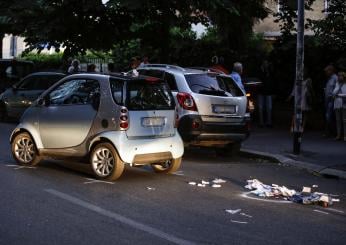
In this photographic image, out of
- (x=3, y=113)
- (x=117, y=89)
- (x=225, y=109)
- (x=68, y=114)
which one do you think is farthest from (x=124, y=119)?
(x=3, y=113)

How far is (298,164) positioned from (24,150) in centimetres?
498

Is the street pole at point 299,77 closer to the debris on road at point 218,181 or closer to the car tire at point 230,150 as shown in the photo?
the car tire at point 230,150

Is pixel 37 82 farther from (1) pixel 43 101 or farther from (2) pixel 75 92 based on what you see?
(2) pixel 75 92

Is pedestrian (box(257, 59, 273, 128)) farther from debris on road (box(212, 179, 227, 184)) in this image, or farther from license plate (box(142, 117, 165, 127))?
license plate (box(142, 117, 165, 127))

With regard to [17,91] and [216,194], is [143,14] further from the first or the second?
[216,194]

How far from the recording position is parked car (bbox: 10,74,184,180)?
30.3ft

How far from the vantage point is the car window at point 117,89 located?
927 centimetres

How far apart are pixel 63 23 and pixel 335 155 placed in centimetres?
859

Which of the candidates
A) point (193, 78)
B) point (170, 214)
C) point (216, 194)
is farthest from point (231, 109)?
point (170, 214)

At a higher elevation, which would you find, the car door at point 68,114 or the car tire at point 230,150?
the car door at point 68,114

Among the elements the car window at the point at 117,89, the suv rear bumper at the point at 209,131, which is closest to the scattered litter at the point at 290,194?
the suv rear bumper at the point at 209,131

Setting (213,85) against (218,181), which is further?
(213,85)

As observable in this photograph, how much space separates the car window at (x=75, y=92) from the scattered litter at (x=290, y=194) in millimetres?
2742

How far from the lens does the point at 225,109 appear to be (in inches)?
465
